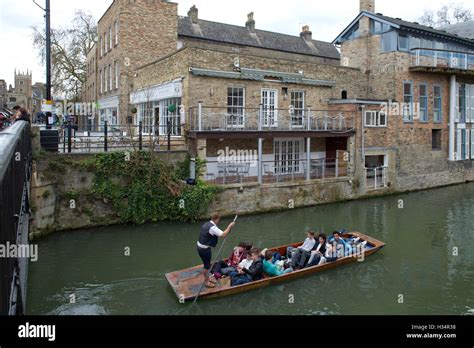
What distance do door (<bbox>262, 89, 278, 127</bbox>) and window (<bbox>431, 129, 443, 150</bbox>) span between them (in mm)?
11572

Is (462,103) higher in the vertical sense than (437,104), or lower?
higher

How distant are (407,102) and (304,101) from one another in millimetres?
6617

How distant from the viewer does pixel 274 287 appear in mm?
10789

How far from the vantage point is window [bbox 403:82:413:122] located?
2505cm

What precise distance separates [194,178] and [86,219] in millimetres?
4400

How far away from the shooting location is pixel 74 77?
42562 mm

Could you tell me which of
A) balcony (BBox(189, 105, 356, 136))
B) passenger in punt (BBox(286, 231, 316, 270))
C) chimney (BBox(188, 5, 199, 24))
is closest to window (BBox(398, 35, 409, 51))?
balcony (BBox(189, 105, 356, 136))

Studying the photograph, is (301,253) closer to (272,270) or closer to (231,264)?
(272,270)

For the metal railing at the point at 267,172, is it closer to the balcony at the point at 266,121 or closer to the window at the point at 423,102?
the balcony at the point at 266,121

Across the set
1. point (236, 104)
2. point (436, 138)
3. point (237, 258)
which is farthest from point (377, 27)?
point (237, 258)

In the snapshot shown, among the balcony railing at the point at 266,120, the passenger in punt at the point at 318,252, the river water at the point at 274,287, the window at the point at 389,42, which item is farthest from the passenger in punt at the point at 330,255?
the window at the point at 389,42

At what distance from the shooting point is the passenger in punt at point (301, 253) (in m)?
11.5

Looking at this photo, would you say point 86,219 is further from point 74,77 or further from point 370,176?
point 74,77
